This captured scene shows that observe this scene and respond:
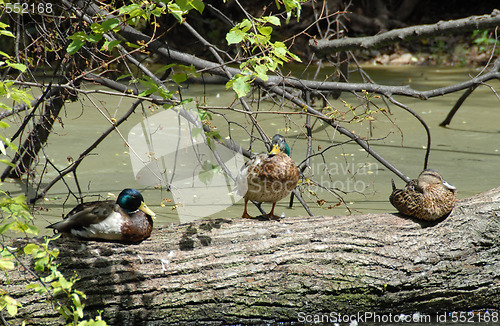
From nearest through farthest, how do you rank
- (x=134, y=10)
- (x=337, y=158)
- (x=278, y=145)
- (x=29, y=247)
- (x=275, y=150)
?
(x=29, y=247) → (x=134, y=10) → (x=275, y=150) → (x=278, y=145) → (x=337, y=158)

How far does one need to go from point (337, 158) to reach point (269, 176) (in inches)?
117

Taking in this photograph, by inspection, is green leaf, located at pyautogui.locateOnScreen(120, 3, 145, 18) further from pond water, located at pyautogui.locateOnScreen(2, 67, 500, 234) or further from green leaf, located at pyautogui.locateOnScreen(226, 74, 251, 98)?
pond water, located at pyautogui.locateOnScreen(2, 67, 500, 234)

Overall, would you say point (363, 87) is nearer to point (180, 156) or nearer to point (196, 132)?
point (196, 132)

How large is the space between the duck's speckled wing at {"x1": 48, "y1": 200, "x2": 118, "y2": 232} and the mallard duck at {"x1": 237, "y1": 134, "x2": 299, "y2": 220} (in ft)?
2.78

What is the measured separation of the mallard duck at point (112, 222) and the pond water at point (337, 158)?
0.51 m

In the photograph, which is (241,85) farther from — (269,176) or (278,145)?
(278,145)

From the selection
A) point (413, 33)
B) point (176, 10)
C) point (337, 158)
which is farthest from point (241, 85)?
point (337, 158)

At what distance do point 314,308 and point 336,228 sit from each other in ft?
1.65

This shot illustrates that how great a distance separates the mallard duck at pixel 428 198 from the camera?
11.6 feet

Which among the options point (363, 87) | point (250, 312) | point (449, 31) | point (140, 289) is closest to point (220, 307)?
point (250, 312)

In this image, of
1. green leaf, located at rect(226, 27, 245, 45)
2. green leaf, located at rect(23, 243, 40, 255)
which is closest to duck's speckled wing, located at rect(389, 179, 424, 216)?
green leaf, located at rect(226, 27, 245, 45)

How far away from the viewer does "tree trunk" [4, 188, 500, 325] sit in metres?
3.14

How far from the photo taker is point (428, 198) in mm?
3535

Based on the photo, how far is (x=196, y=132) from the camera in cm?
303
